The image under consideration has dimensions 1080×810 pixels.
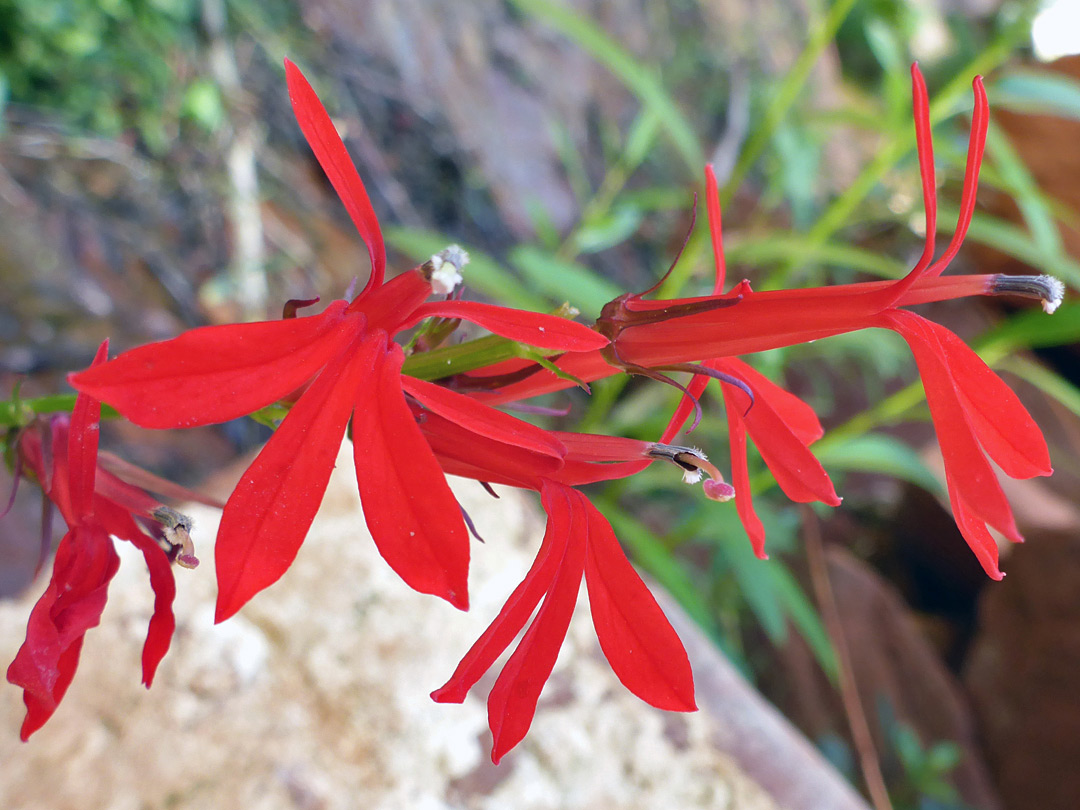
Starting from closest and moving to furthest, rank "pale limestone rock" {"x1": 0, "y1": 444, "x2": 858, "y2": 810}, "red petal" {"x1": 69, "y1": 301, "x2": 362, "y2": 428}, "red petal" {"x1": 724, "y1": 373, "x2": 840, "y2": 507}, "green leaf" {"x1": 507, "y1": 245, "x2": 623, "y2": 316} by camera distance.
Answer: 1. "red petal" {"x1": 69, "y1": 301, "x2": 362, "y2": 428}
2. "red petal" {"x1": 724, "y1": 373, "x2": 840, "y2": 507}
3. "pale limestone rock" {"x1": 0, "y1": 444, "x2": 858, "y2": 810}
4. "green leaf" {"x1": 507, "y1": 245, "x2": 623, "y2": 316}

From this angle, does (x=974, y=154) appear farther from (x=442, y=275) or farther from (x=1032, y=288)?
(x=442, y=275)

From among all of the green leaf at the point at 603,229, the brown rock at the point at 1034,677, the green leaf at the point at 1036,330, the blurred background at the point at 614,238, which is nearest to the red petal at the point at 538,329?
the blurred background at the point at 614,238

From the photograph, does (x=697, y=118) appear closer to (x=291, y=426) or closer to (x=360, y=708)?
(x=360, y=708)

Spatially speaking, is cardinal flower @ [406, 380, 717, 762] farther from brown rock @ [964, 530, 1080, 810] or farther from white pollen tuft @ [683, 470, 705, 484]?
brown rock @ [964, 530, 1080, 810]

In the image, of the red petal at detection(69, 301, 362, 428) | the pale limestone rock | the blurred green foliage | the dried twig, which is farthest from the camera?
the blurred green foliage

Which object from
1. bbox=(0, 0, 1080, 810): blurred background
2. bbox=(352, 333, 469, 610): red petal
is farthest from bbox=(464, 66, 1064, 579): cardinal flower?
bbox=(0, 0, 1080, 810): blurred background

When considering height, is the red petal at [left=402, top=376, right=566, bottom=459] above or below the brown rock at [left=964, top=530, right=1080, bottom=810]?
below

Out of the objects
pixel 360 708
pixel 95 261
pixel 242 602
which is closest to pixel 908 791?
pixel 360 708

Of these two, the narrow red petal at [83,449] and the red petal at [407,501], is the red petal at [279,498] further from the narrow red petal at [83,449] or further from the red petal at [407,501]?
the narrow red petal at [83,449]
